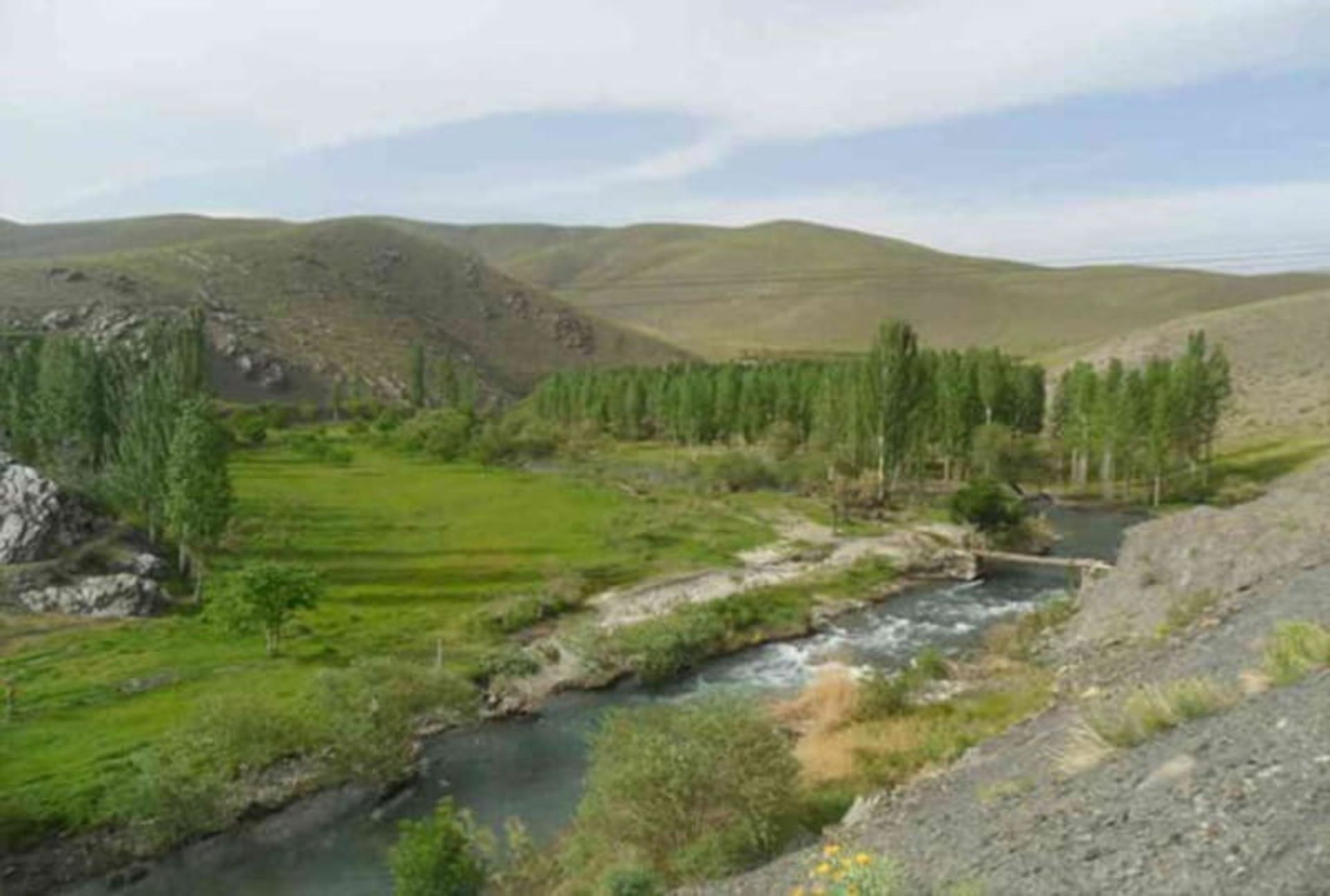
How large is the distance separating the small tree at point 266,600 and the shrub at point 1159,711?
44482mm

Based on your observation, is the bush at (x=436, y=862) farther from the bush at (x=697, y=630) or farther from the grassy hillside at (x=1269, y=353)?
the grassy hillside at (x=1269, y=353)

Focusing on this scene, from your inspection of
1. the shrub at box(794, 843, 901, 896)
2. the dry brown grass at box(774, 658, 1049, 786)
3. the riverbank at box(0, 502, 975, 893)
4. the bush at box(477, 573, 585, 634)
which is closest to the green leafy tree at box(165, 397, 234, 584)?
the bush at box(477, 573, 585, 634)

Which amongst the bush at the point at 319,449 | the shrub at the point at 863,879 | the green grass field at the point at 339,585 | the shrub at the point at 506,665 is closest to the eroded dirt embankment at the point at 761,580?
the shrub at the point at 506,665


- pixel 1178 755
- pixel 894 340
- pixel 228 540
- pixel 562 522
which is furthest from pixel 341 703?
pixel 894 340

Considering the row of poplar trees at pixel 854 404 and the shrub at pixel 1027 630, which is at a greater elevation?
the row of poplar trees at pixel 854 404

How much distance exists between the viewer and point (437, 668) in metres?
52.2

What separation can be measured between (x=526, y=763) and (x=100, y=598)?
29474 mm

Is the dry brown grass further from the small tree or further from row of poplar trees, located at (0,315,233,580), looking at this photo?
row of poplar trees, located at (0,315,233,580)

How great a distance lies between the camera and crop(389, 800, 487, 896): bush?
30406mm

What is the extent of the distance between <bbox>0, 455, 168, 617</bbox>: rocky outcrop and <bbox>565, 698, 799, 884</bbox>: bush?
1596 inches

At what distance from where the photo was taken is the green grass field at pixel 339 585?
43875 millimetres

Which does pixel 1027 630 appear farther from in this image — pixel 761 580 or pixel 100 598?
pixel 100 598

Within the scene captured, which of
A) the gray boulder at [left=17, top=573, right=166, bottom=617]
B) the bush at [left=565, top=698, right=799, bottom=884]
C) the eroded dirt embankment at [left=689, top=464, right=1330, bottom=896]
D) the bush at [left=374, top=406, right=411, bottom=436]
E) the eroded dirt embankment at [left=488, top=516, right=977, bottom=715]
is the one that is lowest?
the eroded dirt embankment at [left=488, top=516, right=977, bottom=715]

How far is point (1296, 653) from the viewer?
2142 cm
